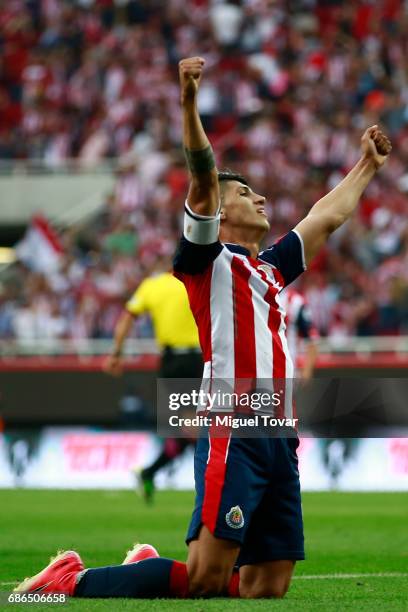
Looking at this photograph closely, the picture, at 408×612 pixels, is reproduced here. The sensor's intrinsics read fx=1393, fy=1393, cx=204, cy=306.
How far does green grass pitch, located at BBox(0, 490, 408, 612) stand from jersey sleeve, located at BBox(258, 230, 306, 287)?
1.52 metres

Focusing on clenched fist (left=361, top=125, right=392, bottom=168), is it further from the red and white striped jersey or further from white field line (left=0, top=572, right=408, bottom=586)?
white field line (left=0, top=572, right=408, bottom=586)

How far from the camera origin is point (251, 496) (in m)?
5.99

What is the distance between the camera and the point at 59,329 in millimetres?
20438

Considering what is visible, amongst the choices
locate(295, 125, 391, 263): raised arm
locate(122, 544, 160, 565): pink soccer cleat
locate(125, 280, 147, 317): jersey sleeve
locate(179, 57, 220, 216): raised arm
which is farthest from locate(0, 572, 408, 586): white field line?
locate(125, 280, 147, 317): jersey sleeve

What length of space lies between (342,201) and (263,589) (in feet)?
6.27

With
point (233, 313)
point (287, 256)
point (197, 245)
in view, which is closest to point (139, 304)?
point (287, 256)

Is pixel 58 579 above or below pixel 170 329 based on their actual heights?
below

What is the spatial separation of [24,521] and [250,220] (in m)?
5.87

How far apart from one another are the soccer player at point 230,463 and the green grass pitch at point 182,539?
0.50 ft

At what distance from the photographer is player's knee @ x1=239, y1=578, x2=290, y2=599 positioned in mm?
6227

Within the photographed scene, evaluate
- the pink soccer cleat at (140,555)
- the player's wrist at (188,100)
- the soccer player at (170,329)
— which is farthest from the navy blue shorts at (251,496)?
the soccer player at (170,329)

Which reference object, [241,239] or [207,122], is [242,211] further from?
[207,122]

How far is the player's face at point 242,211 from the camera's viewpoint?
636 centimetres

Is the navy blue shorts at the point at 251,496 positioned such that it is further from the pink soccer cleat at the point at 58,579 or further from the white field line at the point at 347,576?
the white field line at the point at 347,576
